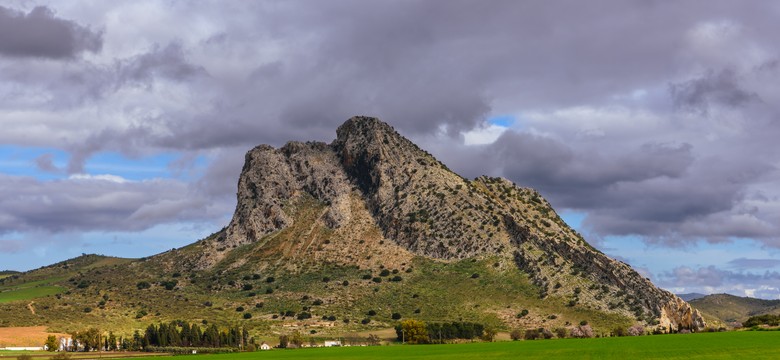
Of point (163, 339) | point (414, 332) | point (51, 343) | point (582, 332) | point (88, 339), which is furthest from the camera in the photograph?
point (414, 332)

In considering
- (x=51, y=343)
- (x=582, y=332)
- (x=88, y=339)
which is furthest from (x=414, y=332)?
(x=51, y=343)

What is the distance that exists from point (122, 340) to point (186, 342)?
66.9 feet

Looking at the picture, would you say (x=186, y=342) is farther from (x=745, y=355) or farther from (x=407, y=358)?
(x=745, y=355)

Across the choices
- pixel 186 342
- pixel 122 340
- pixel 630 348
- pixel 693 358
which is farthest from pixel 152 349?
pixel 693 358

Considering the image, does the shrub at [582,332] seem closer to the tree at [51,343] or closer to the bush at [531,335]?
the bush at [531,335]

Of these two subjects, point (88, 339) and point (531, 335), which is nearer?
point (88, 339)

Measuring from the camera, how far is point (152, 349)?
17800 cm

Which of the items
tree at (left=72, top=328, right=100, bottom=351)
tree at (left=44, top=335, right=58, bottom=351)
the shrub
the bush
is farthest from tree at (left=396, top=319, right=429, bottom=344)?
tree at (left=44, top=335, right=58, bottom=351)

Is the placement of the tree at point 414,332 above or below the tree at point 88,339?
below

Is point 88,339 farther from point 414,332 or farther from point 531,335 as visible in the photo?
point 531,335

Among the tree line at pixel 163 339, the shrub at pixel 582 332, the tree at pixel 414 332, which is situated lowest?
the shrub at pixel 582 332

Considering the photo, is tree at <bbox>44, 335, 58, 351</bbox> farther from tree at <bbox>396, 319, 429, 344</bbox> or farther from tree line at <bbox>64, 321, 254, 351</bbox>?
tree at <bbox>396, 319, 429, 344</bbox>

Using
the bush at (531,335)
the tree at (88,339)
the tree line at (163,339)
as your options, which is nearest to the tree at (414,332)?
the bush at (531,335)

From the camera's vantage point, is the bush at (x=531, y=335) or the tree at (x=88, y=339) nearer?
the tree at (x=88, y=339)
